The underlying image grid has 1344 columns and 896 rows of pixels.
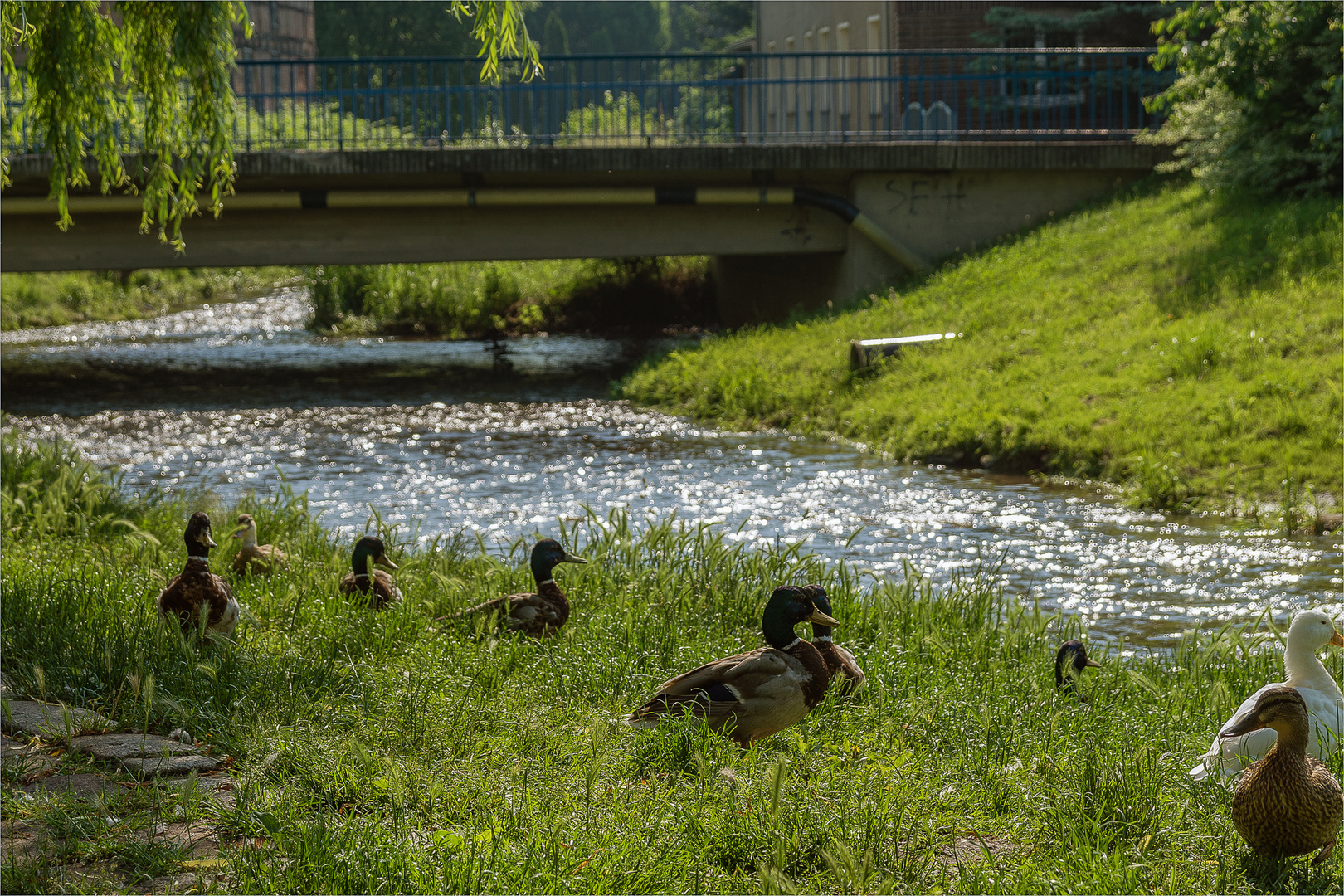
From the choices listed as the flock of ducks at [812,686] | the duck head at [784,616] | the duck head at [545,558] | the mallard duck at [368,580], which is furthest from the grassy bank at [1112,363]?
the mallard duck at [368,580]

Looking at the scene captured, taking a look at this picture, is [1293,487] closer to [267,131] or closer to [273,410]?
[273,410]

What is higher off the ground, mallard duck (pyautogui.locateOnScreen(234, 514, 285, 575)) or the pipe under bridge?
the pipe under bridge

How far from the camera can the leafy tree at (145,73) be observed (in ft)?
27.1

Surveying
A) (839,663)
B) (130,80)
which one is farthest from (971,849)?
(130,80)

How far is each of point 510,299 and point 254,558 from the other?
23.9 metres

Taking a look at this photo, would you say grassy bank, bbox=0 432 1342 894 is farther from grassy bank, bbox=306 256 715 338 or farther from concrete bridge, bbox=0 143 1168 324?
grassy bank, bbox=306 256 715 338

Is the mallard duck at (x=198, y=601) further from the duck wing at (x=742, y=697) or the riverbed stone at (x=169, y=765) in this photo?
the duck wing at (x=742, y=697)

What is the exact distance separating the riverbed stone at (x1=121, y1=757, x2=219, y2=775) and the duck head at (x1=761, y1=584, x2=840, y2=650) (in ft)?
7.62

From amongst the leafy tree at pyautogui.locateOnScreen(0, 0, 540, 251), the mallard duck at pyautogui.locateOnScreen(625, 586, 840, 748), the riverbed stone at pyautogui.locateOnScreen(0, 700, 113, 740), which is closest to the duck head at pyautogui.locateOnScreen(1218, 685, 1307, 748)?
the mallard duck at pyautogui.locateOnScreen(625, 586, 840, 748)

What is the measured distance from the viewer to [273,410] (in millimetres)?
19766

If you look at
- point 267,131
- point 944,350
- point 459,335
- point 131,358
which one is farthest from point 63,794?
point 459,335

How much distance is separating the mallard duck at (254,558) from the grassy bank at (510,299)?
72.8ft

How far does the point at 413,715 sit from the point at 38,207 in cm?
1802

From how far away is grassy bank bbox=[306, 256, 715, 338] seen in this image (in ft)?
102
